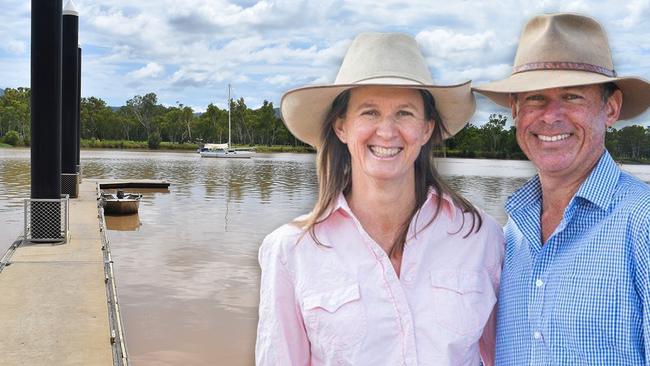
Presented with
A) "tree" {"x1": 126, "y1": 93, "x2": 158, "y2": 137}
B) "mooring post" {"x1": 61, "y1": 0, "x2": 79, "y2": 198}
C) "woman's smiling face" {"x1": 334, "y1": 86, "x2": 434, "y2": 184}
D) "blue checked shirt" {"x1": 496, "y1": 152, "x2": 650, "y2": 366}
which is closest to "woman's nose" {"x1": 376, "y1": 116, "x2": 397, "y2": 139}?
"woman's smiling face" {"x1": 334, "y1": 86, "x2": 434, "y2": 184}

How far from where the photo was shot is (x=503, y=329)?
1966mm

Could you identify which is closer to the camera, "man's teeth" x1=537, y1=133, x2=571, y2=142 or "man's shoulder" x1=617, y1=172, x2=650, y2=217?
"man's shoulder" x1=617, y1=172, x2=650, y2=217

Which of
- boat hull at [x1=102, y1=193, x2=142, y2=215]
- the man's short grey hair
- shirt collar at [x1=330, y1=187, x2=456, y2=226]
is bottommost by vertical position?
boat hull at [x1=102, y1=193, x2=142, y2=215]

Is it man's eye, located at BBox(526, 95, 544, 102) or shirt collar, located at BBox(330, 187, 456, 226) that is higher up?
man's eye, located at BBox(526, 95, 544, 102)

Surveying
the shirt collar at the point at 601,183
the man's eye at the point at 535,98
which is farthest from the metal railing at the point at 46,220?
the shirt collar at the point at 601,183

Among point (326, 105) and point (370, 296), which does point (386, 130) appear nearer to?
point (326, 105)

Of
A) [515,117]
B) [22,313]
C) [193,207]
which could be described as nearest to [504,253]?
[515,117]

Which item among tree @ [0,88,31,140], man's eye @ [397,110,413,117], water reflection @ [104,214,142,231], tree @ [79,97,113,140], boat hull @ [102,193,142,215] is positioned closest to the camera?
man's eye @ [397,110,413,117]

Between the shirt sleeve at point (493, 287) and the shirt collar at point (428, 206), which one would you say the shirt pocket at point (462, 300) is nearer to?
the shirt sleeve at point (493, 287)

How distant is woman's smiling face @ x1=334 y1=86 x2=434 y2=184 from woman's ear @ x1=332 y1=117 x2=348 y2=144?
88mm

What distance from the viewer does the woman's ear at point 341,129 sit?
2.13 meters

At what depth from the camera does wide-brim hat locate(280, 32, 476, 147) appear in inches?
77.2

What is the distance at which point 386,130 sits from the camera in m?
1.97

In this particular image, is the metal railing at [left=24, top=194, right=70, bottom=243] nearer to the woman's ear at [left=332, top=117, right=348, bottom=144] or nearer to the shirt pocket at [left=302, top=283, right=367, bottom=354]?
the woman's ear at [left=332, top=117, right=348, bottom=144]
